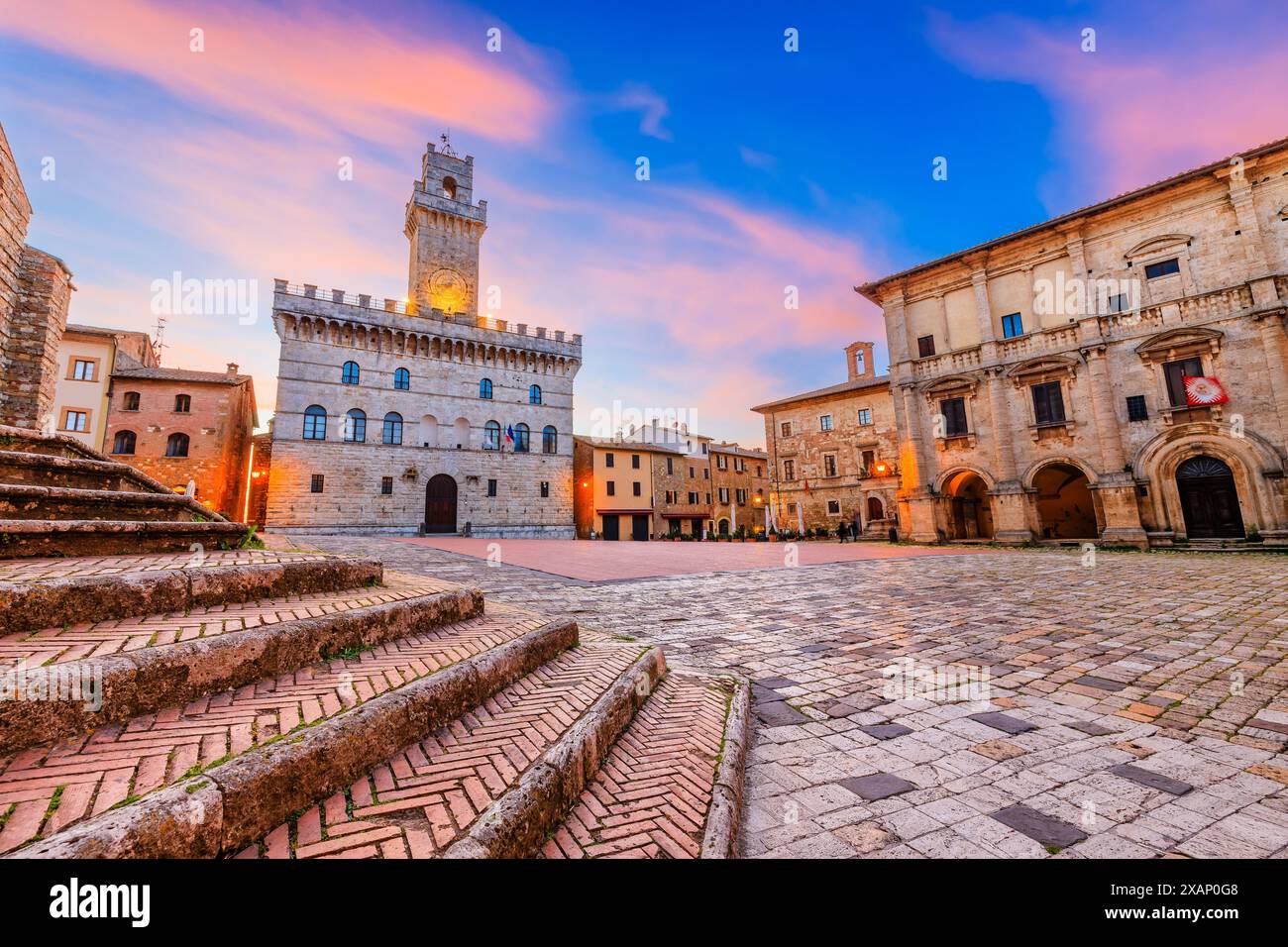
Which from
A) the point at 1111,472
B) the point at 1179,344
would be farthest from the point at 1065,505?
the point at 1179,344

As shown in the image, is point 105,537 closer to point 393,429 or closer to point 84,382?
point 393,429

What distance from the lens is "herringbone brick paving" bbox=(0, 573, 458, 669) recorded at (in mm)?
2463

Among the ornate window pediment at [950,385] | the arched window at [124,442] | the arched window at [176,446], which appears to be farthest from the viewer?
the arched window at [176,446]

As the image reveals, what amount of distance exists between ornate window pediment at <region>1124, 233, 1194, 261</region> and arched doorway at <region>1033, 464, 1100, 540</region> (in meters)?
8.90

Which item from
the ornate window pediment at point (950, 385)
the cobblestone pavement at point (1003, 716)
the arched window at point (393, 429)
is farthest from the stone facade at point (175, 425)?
the ornate window pediment at point (950, 385)

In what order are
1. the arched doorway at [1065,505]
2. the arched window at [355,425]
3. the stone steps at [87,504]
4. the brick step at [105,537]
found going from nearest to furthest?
the brick step at [105,537], the stone steps at [87,504], the arched doorway at [1065,505], the arched window at [355,425]

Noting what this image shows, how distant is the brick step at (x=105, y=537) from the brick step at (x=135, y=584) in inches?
8.0

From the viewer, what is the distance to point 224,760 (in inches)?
76.0

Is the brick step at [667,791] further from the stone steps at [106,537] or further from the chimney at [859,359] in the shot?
the chimney at [859,359]

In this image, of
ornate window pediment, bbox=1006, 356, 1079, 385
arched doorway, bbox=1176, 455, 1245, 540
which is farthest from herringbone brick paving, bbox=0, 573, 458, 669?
arched doorway, bbox=1176, 455, 1245, 540

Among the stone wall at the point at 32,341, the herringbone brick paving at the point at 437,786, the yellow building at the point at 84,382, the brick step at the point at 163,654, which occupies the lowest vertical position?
the herringbone brick paving at the point at 437,786

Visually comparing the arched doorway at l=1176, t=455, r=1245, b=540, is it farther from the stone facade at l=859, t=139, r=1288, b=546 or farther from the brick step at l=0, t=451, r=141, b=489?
the brick step at l=0, t=451, r=141, b=489

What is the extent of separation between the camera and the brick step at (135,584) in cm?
279
